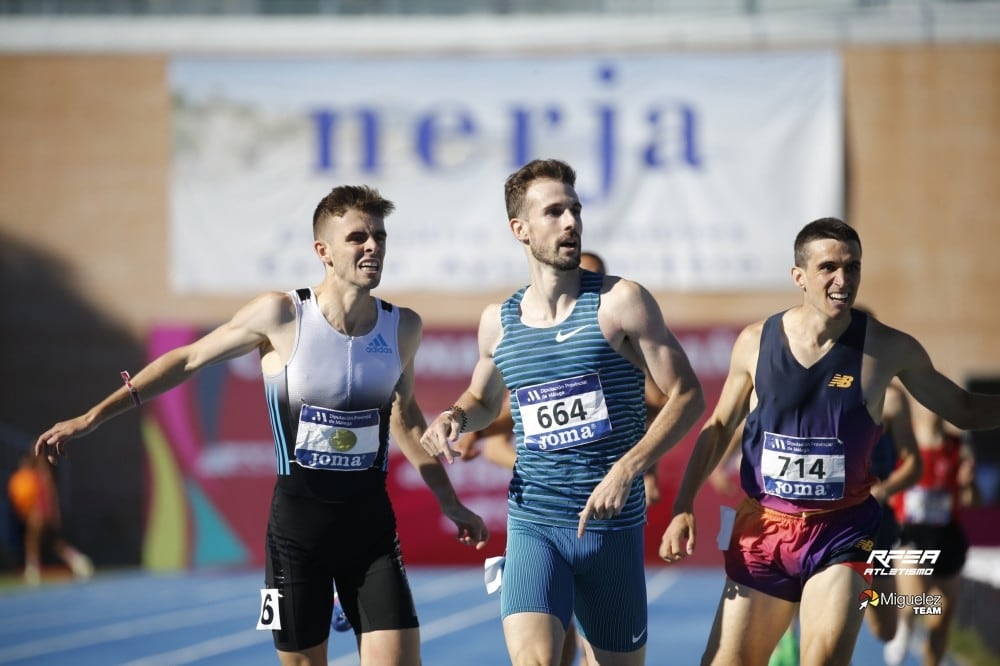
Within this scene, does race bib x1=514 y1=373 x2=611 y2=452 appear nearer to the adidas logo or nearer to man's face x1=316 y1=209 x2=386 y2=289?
the adidas logo

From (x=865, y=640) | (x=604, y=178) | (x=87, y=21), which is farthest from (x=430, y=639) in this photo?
(x=87, y=21)

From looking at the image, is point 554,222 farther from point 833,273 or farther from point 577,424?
point 833,273

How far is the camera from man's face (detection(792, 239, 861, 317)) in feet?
19.6

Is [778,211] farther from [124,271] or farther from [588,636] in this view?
[588,636]

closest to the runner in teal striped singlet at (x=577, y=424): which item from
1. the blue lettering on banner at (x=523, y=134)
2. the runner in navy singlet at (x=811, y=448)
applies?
the runner in navy singlet at (x=811, y=448)

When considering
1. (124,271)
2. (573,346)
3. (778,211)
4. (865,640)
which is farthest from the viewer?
(124,271)

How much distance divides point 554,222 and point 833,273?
1189mm

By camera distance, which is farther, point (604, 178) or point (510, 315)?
point (604, 178)

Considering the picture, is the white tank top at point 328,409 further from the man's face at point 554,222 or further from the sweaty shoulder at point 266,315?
the man's face at point 554,222

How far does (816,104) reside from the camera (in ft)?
81.4

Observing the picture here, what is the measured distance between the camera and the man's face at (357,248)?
243 inches

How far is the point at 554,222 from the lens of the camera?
5.85m

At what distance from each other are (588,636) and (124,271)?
71.4 ft

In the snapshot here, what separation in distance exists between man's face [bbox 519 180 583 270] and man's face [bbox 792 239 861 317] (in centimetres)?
102
